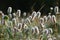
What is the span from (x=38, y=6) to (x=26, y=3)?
39 cm

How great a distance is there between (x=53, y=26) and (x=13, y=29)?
925 mm

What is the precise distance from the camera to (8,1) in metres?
9.30

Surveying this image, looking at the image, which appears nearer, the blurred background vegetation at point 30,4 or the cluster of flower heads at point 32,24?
the cluster of flower heads at point 32,24

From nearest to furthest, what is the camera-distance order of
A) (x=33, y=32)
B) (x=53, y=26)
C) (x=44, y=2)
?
(x=33, y=32), (x=53, y=26), (x=44, y=2)

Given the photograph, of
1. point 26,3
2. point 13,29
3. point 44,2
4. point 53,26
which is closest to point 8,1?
point 26,3

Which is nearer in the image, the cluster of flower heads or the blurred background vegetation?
the cluster of flower heads

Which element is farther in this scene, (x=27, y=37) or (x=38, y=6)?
(x=38, y=6)

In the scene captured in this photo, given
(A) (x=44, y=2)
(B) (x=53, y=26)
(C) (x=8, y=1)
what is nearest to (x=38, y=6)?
(A) (x=44, y=2)

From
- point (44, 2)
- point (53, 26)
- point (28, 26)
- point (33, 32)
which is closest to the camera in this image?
point (33, 32)

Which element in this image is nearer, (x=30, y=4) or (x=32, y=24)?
(x=32, y=24)

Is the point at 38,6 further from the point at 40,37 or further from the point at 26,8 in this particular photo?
the point at 40,37

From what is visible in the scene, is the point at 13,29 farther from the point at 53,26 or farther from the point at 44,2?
the point at 44,2

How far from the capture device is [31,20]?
470 centimetres

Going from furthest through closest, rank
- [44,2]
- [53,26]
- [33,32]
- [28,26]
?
[44,2] → [53,26] → [28,26] → [33,32]
